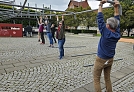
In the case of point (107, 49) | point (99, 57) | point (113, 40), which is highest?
point (113, 40)

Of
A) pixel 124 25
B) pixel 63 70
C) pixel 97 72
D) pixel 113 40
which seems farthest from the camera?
pixel 124 25

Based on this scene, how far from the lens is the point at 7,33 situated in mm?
18484

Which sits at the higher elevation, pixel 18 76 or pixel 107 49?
pixel 107 49

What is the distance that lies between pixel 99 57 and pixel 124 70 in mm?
2933

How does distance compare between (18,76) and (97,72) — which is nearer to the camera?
(97,72)

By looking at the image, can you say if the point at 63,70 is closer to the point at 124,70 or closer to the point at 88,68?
Result: the point at 88,68

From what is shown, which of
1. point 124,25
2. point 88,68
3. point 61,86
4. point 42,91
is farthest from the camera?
point 124,25

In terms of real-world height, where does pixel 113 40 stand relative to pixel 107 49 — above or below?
above

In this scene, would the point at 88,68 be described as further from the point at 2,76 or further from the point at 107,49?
the point at 2,76

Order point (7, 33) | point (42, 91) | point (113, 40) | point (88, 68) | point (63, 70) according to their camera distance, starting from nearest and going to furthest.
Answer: point (113, 40)
point (42, 91)
point (63, 70)
point (88, 68)
point (7, 33)

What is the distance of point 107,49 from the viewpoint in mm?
2641

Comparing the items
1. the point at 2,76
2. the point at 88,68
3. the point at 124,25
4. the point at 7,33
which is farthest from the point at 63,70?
the point at 124,25

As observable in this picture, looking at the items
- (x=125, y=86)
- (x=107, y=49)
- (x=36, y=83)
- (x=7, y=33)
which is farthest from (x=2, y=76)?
(x=7, y=33)

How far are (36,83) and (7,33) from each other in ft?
55.5
